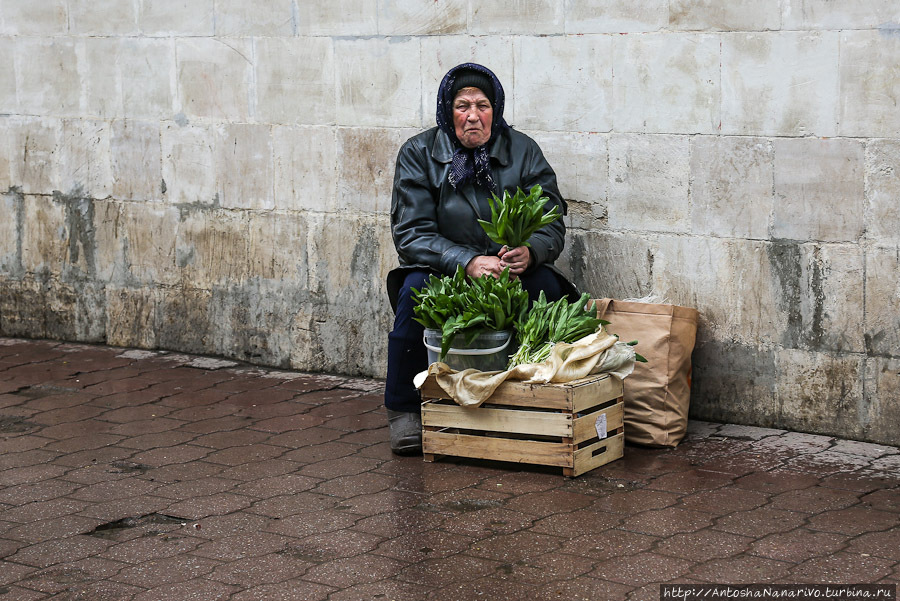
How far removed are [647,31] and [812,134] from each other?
90 cm

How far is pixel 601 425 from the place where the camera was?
5.11 meters

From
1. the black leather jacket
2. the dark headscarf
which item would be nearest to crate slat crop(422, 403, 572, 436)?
the black leather jacket

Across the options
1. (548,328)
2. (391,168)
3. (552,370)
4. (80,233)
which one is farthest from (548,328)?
(80,233)

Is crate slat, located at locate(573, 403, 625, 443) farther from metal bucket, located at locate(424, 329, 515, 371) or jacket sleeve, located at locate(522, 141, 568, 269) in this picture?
jacket sleeve, located at locate(522, 141, 568, 269)

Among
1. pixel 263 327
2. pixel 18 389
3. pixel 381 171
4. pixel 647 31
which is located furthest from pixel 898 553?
pixel 18 389

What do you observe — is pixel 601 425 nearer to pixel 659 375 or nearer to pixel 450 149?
pixel 659 375

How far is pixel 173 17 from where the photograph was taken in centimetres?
713

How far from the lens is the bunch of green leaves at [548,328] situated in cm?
513

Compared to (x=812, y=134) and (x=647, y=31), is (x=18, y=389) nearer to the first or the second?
(x=647, y=31)

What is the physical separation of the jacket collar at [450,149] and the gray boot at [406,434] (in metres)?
1.17

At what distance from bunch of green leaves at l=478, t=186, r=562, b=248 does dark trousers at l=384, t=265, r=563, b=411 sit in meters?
0.25

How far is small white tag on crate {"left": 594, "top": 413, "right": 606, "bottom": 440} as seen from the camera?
16.7ft

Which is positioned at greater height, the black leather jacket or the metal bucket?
the black leather jacket

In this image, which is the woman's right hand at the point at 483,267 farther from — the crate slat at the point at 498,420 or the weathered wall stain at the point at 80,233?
the weathered wall stain at the point at 80,233
